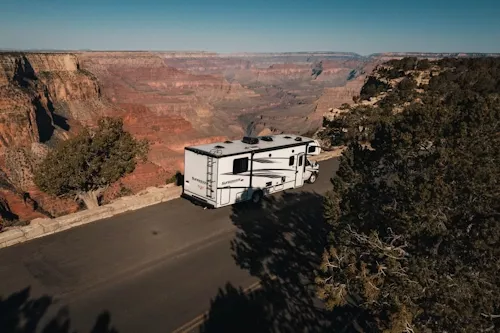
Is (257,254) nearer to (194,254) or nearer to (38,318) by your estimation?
(194,254)

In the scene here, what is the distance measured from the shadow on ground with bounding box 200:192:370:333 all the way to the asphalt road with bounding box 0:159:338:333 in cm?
52

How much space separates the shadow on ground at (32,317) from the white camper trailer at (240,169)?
307 inches

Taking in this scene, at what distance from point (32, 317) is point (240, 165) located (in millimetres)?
9991

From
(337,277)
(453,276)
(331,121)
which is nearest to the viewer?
(453,276)

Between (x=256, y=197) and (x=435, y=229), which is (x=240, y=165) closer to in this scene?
(x=256, y=197)

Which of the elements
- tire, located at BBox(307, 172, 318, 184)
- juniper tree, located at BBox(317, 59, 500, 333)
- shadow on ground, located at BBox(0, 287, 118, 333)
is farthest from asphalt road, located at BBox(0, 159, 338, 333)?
tire, located at BBox(307, 172, 318, 184)

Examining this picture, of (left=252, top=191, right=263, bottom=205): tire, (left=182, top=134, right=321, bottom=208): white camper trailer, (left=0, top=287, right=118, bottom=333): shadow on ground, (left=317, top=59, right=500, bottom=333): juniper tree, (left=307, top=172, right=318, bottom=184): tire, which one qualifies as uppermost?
(left=317, top=59, right=500, bottom=333): juniper tree

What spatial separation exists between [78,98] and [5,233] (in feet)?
323

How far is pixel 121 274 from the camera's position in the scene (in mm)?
11430

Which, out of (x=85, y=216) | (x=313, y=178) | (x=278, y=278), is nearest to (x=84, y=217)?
(x=85, y=216)

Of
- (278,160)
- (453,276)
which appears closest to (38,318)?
(453,276)

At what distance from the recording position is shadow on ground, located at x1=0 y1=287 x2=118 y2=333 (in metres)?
8.76

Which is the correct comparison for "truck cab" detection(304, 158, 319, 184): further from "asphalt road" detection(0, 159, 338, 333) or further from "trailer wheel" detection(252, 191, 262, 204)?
"asphalt road" detection(0, 159, 338, 333)

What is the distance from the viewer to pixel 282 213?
57.9ft
